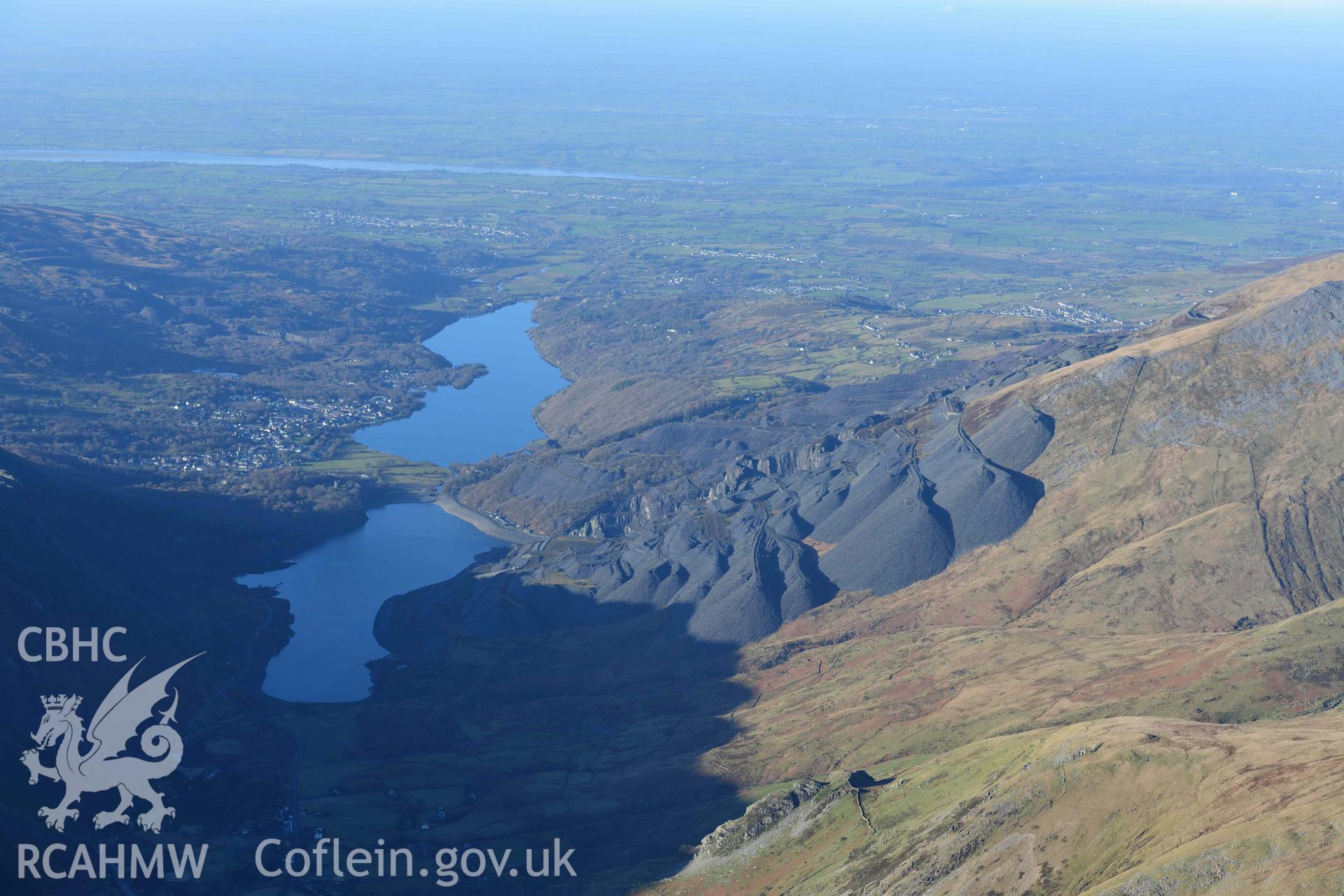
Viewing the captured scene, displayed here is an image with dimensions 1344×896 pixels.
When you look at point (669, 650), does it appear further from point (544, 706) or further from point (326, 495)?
point (326, 495)

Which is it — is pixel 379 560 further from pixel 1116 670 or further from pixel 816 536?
pixel 1116 670

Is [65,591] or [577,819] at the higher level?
[65,591]

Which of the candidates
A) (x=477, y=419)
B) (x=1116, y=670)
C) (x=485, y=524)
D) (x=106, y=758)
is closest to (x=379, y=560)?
(x=485, y=524)

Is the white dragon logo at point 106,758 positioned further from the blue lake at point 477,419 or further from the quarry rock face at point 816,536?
the blue lake at point 477,419

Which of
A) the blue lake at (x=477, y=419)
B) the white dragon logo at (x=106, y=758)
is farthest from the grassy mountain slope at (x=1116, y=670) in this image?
the blue lake at (x=477, y=419)

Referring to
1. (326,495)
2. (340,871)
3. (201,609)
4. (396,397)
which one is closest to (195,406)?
(396,397)
